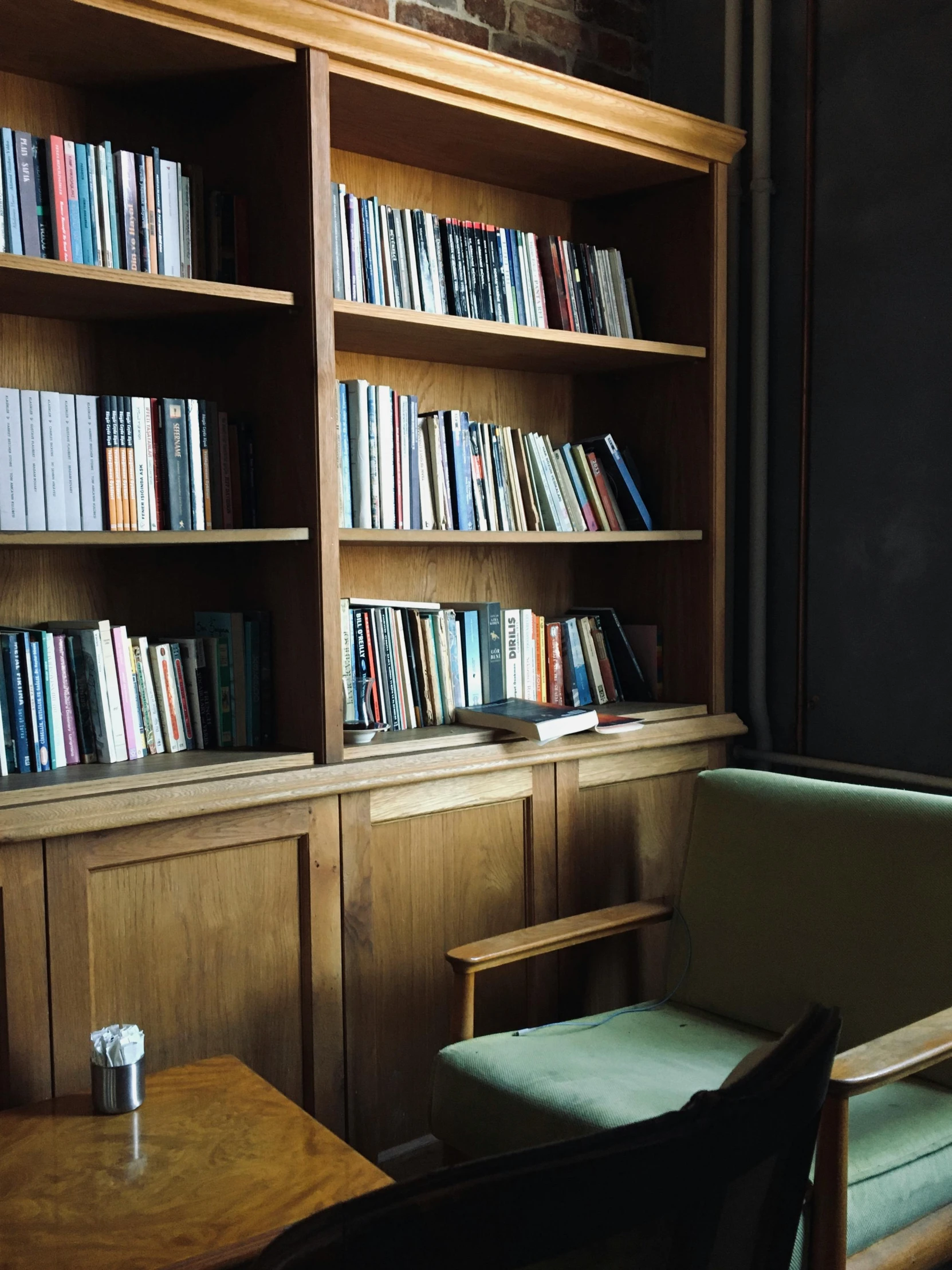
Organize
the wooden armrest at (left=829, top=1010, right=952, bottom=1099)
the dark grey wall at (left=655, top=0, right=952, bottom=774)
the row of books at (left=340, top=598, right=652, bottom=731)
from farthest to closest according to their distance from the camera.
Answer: the dark grey wall at (left=655, top=0, right=952, bottom=774), the row of books at (left=340, top=598, right=652, bottom=731), the wooden armrest at (left=829, top=1010, right=952, bottom=1099)

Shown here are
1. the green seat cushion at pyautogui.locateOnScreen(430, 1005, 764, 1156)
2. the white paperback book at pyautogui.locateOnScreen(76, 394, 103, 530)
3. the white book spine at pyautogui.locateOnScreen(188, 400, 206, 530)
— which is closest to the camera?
the green seat cushion at pyautogui.locateOnScreen(430, 1005, 764, 1156)

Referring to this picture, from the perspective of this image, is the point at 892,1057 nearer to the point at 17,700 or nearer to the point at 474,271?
the point at 17,700

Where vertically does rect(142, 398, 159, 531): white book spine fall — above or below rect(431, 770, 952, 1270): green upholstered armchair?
above

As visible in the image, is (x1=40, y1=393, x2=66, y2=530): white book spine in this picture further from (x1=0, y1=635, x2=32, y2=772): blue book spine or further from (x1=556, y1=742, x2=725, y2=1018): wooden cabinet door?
(x1=556, y1=742, x2=725, y2=1018): wooden cabinet door

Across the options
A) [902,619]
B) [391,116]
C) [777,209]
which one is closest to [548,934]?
[902,619]

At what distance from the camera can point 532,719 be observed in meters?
2.30

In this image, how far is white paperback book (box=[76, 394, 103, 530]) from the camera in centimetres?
196

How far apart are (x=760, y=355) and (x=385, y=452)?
1021 mm

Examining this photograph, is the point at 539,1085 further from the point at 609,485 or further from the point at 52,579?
the point at 609,485

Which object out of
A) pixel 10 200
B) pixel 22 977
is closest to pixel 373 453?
pixel 10 200

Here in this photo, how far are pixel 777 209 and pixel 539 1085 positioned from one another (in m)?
2.05

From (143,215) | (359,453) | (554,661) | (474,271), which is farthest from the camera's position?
(554,661)

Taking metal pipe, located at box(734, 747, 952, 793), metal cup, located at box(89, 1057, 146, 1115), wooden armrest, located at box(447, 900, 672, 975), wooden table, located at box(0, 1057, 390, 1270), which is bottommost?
wooden table, located at box(0, 1057, 390, 1270)

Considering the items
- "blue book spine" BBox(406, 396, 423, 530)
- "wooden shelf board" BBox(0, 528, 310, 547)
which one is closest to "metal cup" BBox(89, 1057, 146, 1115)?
"wooden shelf board" BBox(0, 528, 310, 547)
